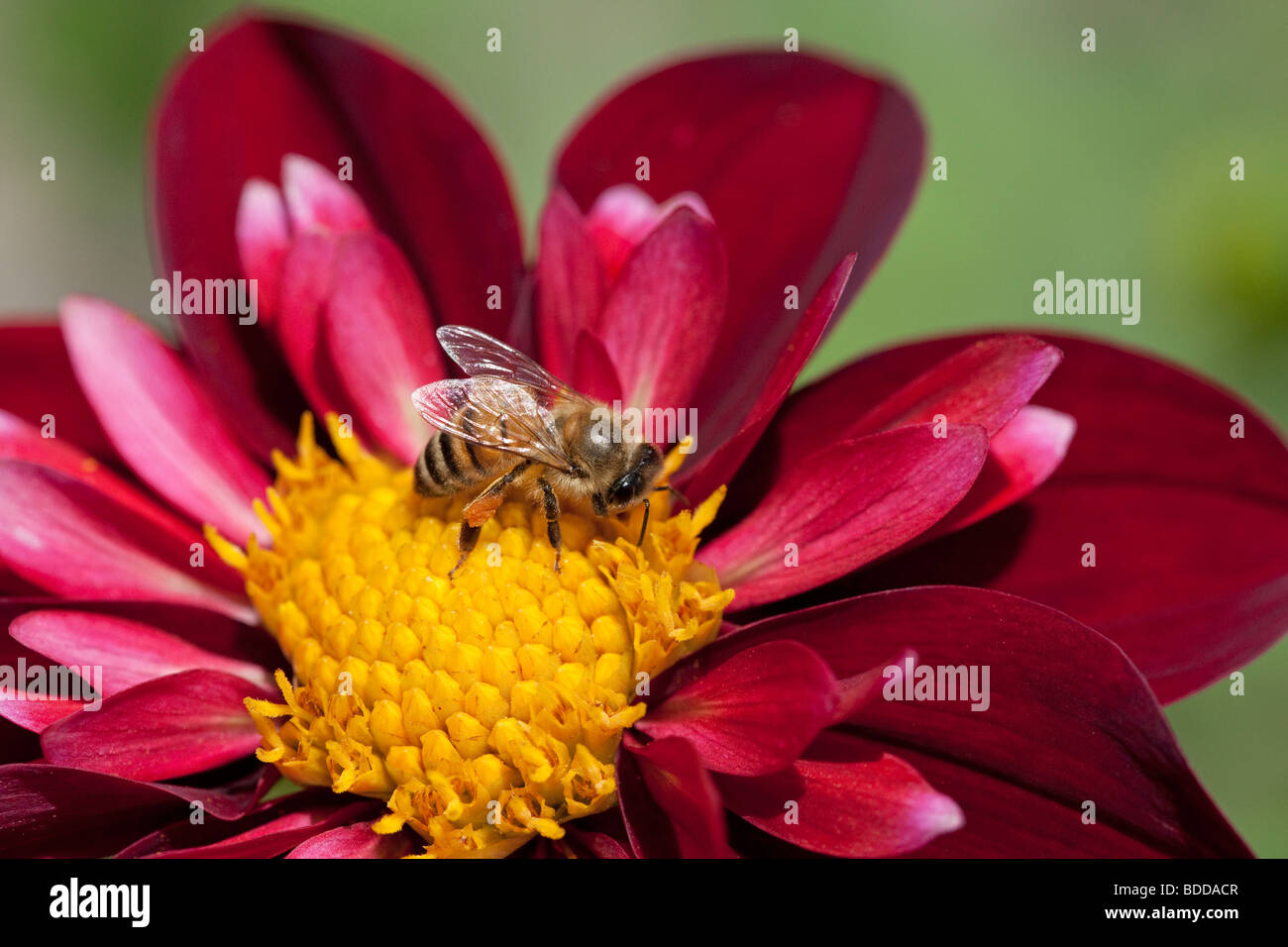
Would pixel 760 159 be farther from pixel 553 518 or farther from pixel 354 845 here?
pixel 354 845

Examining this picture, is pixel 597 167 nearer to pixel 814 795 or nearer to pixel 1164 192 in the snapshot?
pixel 814 795

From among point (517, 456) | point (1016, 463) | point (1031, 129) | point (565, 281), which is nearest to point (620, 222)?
point (565, 281)

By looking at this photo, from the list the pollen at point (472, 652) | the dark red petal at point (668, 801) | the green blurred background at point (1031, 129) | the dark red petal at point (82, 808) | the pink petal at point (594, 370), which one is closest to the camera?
the dark red petal at point (668, 801)

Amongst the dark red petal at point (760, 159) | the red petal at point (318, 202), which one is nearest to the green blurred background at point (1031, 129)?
the dark red petal at point (760, 159)

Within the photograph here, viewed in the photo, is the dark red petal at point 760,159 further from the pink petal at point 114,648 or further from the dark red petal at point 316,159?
the pink petal at point 114,648

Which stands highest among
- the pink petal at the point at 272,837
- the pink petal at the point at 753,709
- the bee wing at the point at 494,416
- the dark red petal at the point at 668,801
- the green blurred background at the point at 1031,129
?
the green blurred background at the point at 1031,129
